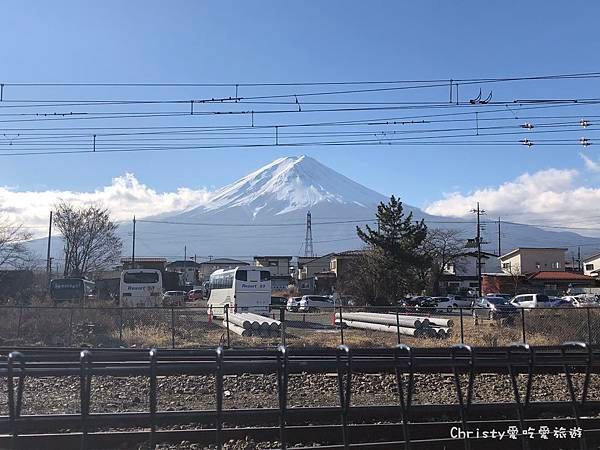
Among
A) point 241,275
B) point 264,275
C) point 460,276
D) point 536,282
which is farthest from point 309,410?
point 460,276

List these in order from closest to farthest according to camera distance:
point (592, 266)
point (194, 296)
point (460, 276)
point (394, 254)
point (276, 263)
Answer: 1. point (394, 254)
2. point (194, 296)
3. point (460, 276)
4. point (592, 266)
5. point (276, 263)

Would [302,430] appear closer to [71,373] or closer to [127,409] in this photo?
[127,409]

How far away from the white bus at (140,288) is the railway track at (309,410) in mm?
34473

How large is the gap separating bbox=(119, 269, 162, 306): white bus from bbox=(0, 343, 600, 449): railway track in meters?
34.5

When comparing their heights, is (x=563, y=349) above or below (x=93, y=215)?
below

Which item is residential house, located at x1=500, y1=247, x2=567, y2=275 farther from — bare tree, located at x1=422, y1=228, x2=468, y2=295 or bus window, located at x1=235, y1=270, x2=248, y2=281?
bus window, located at x1=235, y1=270, x2=248, y2=281

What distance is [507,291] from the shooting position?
8369 centimetres

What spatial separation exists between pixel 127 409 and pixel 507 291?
78561 mm

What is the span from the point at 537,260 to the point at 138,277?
82.7 meters

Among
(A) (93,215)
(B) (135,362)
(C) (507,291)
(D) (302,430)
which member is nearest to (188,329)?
(D) (302,430)

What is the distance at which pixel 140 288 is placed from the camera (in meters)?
44.1

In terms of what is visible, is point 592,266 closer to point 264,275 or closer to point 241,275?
point 264,275

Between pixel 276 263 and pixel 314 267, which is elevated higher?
pixel 276 263

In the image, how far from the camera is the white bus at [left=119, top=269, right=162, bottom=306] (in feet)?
143
